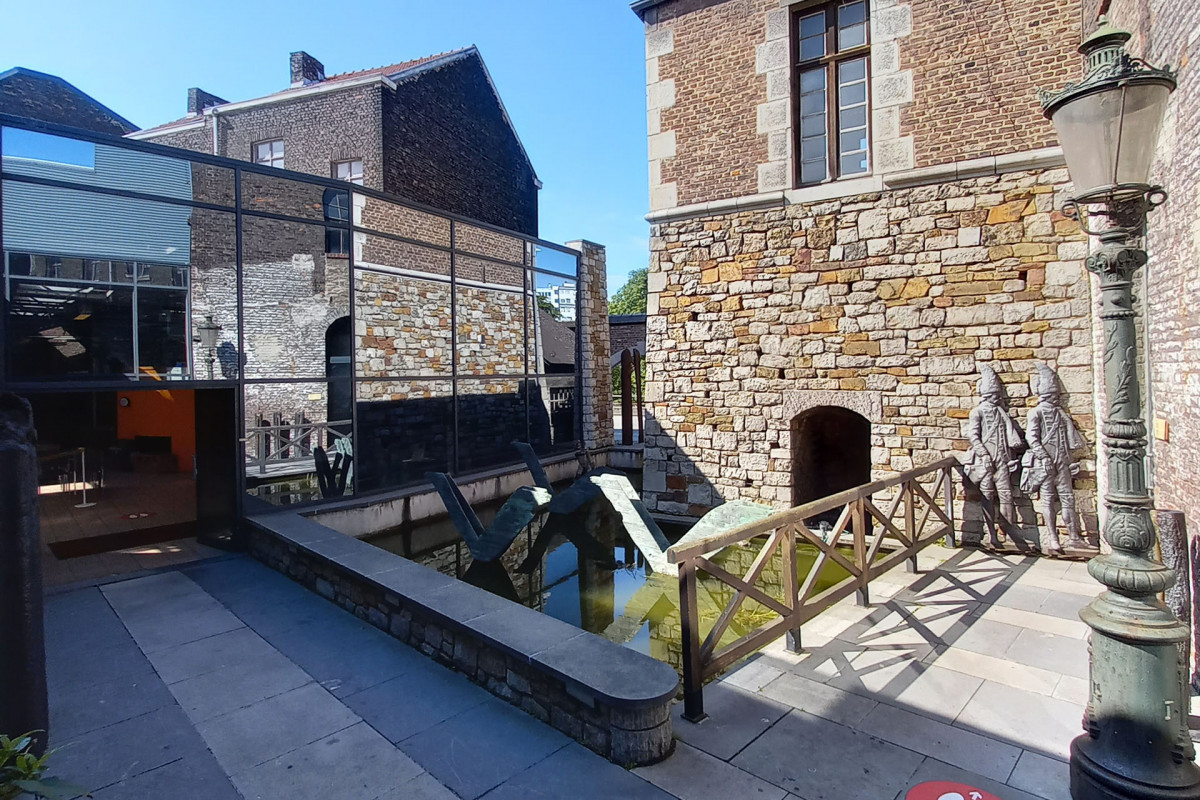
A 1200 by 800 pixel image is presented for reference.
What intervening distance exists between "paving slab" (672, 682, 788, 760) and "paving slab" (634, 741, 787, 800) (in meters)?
0.09

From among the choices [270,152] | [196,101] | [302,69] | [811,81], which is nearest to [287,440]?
[811,81]

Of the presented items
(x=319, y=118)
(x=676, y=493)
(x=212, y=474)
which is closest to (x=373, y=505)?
(x=212, y=474)

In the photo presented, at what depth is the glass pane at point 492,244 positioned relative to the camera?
10648mm

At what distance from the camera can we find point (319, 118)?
1448 centimetres

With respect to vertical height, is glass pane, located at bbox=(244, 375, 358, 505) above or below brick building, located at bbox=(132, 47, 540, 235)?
below

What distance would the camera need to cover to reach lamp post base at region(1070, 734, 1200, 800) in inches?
84.1

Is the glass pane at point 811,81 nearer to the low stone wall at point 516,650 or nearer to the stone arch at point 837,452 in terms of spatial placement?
the stone arch at point 837,452

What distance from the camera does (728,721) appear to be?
10.3 ft

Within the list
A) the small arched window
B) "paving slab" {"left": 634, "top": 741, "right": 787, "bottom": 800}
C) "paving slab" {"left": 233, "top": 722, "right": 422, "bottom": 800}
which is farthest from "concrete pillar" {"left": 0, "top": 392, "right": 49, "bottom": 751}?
the small arched window

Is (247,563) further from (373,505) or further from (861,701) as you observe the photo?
(861,701)

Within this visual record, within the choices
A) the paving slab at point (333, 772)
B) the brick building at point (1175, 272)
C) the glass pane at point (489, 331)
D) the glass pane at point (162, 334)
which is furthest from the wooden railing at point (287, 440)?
the brick building at point (1175, 272)

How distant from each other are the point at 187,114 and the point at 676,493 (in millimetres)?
17974

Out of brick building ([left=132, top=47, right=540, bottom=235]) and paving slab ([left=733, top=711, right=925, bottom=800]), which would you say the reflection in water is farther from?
brick building ([left=132, top=47, right=540, bottom=235])

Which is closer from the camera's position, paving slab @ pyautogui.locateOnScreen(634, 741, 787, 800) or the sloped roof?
paving slab @ pyautogui.locateOnScreen(634, 741, 787, 800)
